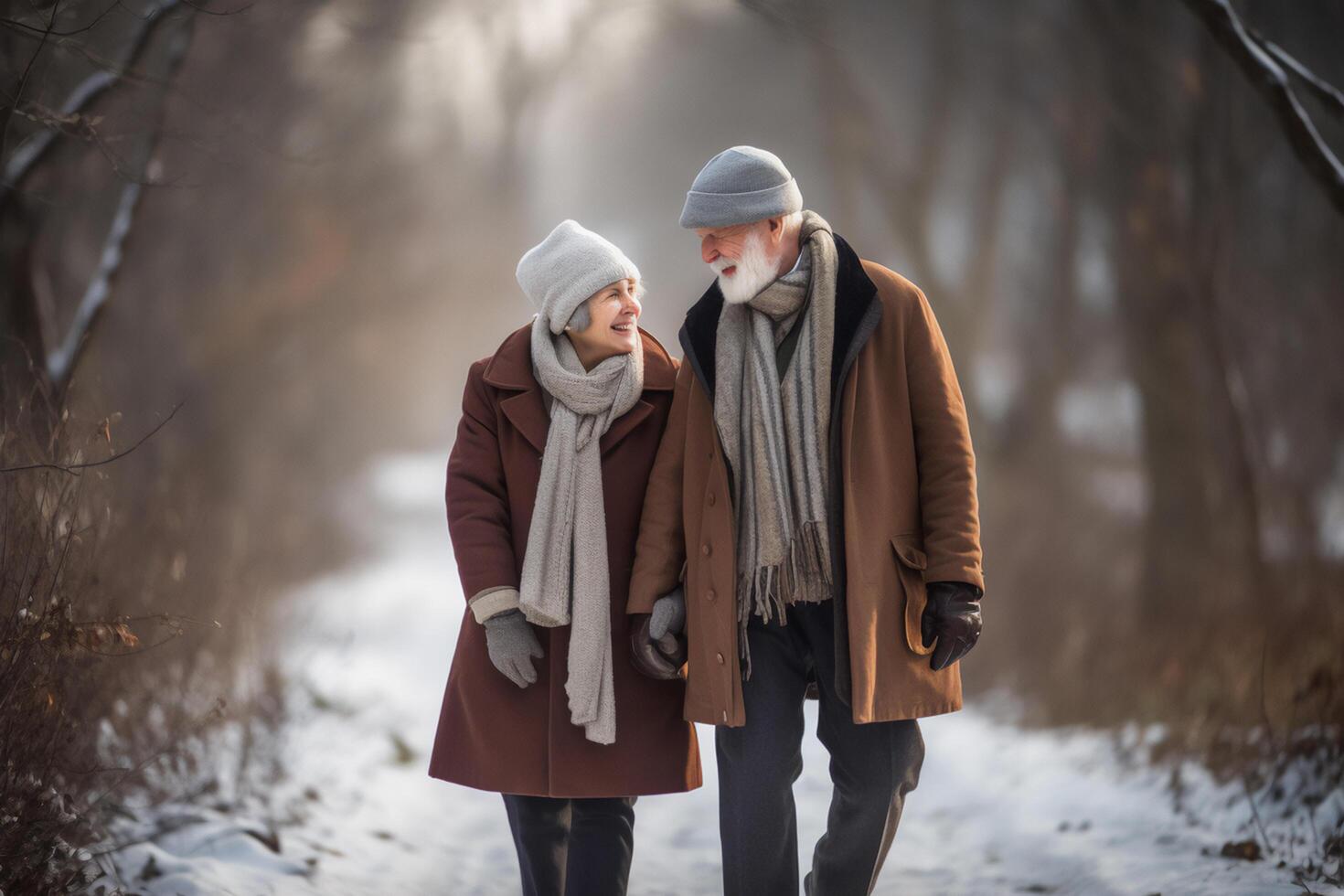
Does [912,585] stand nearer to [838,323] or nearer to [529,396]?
[838,323]

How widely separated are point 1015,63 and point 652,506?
943 centimetres

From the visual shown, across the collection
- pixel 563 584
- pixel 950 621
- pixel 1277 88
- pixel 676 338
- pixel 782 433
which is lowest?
pixel 950 621

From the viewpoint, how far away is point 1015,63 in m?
11.7

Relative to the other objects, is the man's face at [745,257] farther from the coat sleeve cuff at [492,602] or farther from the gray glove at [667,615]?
the coat sleeve cuff at [492,602]

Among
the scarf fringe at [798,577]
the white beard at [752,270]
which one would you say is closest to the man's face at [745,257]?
the white beard at [752,270]

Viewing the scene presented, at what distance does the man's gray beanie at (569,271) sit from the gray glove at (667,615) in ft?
2.57

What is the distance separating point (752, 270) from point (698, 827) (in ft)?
10.2

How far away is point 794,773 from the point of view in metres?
3.36

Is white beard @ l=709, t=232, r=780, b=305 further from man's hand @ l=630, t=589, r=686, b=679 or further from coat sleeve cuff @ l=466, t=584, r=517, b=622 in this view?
coat sleeve cuff @ l=466, t=584, r=517, b=622

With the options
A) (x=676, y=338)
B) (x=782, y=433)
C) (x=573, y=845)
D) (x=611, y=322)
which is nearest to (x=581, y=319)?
(x=611, y=322)

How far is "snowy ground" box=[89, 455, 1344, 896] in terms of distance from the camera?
448 cm

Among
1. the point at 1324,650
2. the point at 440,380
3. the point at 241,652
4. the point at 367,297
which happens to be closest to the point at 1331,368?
the point at 1324,650

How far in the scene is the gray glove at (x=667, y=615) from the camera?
134 inches

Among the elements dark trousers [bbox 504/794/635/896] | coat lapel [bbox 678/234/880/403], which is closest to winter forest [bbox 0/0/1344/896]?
dark trousers [bbox 504/794/635/896]
